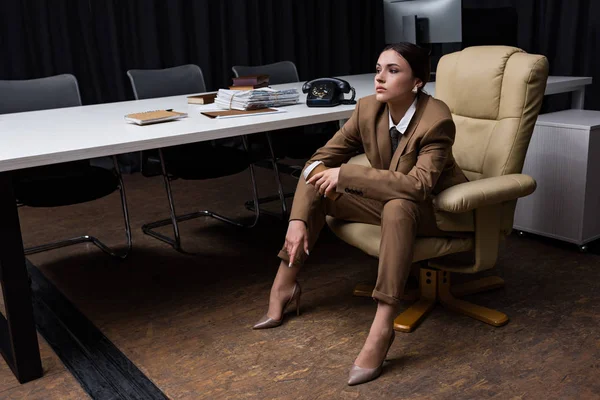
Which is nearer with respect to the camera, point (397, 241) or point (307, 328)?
point (397, 241)

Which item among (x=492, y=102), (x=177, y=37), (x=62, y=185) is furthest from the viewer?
(x=177, y=37)

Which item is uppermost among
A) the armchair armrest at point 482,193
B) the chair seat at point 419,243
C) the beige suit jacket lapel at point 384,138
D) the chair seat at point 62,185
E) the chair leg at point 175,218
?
the beige suit jacket lapel at point 384,138

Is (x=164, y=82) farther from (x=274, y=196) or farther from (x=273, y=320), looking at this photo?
(x=273, y=320)

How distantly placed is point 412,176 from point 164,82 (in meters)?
Result: 2.08

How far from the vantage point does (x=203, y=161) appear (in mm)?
3186

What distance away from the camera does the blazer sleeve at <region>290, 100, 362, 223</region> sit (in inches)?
87.1

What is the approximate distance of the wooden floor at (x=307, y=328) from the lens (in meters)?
1.96

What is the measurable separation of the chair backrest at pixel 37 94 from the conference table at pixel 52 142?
364 millimetres

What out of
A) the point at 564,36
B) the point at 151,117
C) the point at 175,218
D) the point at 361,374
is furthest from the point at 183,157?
the point at 564,36

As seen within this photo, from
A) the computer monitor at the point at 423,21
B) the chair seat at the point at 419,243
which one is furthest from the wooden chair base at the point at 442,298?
the computer monitor at the point at 423,21

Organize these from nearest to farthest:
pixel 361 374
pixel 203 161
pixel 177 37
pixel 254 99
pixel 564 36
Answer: pixel 361 374 < pixel 254 99 < pixel 203 161 < pixel 564 36 < pixel 177 37

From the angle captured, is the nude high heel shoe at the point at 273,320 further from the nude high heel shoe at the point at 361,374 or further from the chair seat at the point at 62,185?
the chair seat at the point at 62,185

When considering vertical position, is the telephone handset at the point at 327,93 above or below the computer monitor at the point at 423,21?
below

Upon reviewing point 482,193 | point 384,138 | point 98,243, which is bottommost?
point 98,243
